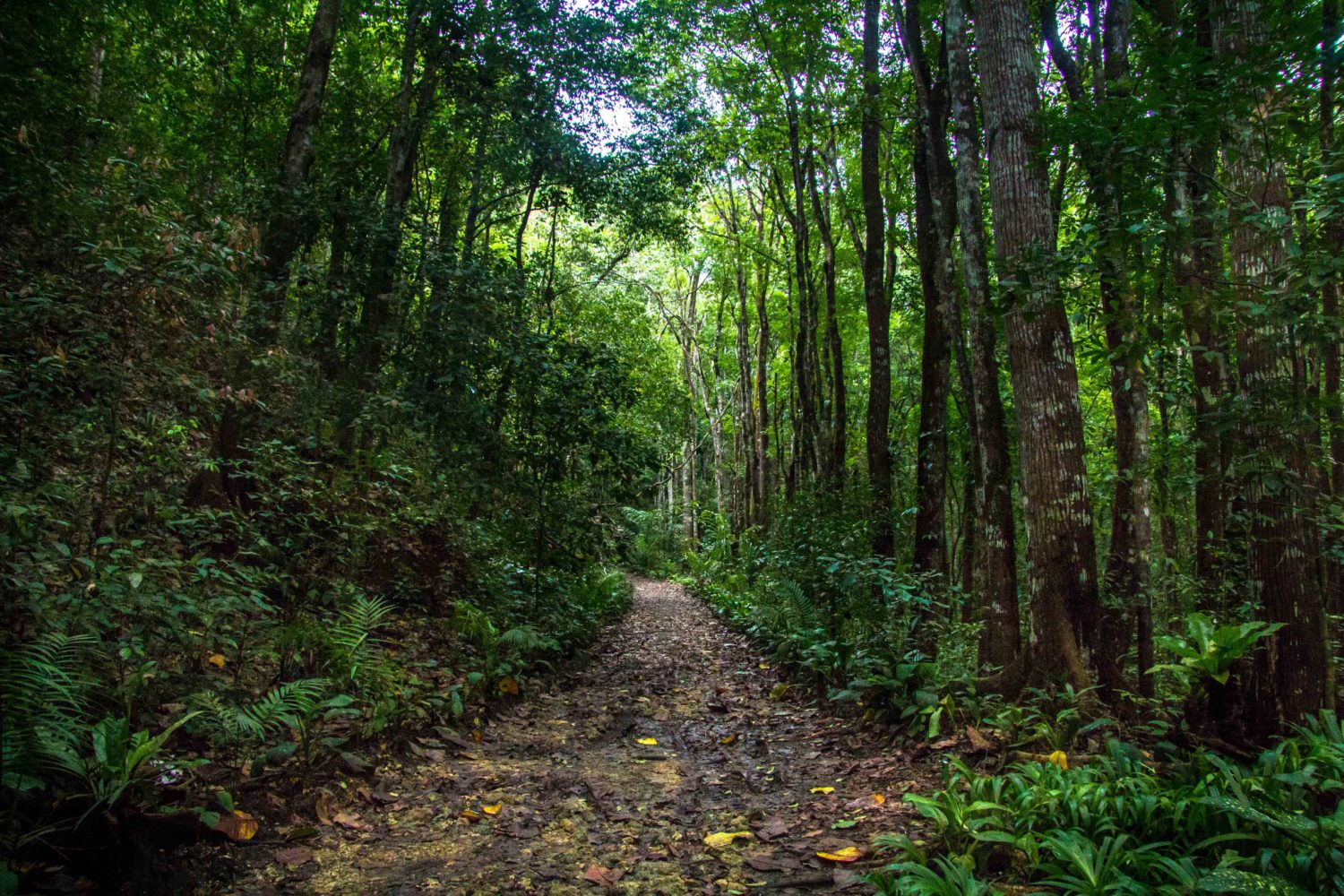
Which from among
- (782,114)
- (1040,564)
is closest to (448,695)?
(1040,564)

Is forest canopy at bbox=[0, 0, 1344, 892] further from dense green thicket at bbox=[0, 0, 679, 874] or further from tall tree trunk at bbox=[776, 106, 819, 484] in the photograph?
tall tree trunk at bbox=[776, 106, 819, 484]

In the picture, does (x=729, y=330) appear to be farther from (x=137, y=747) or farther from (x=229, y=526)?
(x=137, y=747)

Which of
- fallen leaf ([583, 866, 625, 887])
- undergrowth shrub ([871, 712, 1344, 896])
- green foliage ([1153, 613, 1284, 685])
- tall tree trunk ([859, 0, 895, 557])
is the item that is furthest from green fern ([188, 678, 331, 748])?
tall tree trunk ([859, 0, 895, 557])

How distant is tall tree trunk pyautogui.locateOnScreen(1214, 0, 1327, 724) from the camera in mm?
4113

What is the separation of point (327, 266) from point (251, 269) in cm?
184

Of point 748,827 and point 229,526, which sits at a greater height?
point 229,526

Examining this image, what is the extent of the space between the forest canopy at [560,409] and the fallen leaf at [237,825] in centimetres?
6

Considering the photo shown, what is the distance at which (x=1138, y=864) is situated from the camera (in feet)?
9.82

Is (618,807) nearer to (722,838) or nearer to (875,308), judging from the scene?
(722,838)

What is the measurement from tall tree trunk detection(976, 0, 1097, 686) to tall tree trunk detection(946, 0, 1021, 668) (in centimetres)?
59

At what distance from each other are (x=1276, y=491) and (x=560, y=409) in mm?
7291

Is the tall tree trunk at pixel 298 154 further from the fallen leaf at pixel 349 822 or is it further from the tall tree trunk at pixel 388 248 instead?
the fallen leaf at pixel 349 822

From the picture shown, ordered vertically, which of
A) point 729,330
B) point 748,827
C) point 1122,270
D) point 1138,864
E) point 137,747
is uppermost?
point 729,330

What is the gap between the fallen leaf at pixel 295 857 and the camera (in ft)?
12.0
